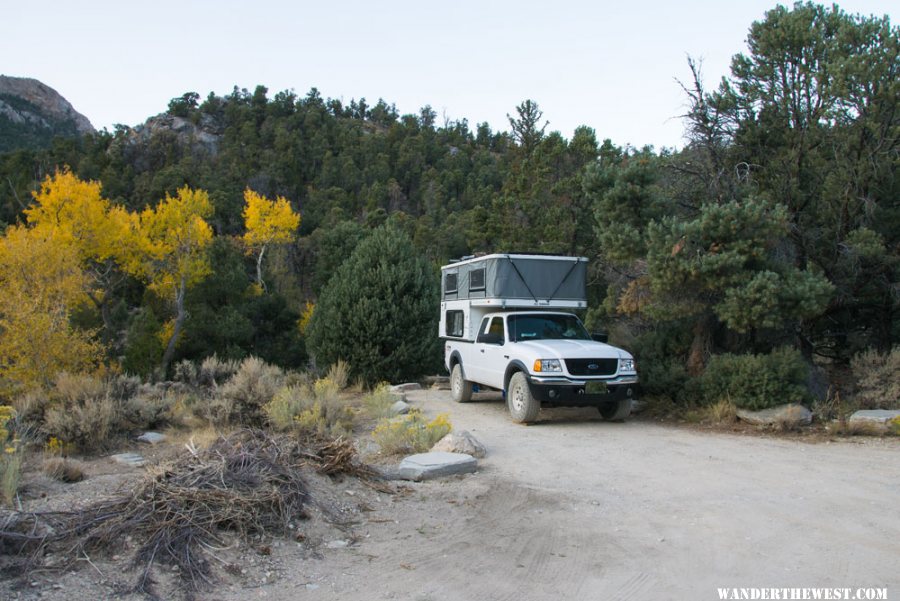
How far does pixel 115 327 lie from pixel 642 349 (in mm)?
30217

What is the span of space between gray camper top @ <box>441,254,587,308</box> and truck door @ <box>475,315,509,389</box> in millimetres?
448

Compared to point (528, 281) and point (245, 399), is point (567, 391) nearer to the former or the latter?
point (528, 281)

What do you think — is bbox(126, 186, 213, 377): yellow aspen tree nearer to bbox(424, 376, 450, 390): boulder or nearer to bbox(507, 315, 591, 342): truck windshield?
bbox(424, 376, 450, 390): boulder

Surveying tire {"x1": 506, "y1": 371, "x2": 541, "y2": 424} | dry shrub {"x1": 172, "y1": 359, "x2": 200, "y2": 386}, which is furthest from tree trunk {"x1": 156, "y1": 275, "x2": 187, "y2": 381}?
tire {"x1": 506, "y1": 371, "x2": 541, "y2": 424}

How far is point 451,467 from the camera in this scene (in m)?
7.88

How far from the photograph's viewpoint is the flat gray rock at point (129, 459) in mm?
10409

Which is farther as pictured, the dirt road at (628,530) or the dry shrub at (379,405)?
the dry shrub at (379,405)

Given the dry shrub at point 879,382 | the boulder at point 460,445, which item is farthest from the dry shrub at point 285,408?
the dry shrub at point 879,382

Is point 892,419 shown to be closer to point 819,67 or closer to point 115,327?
point 819,67

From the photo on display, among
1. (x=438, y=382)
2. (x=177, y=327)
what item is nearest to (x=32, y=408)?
(x=438, y=382)

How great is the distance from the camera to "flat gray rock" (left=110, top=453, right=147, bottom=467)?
10.4 metres

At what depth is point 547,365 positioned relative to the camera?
37.0 feet

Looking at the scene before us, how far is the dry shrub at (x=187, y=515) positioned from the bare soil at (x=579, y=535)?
16 cm

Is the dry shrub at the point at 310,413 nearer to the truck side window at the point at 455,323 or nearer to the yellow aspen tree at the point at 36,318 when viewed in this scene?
the truck side window at the point at 455,323
